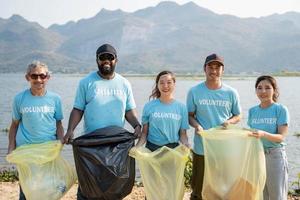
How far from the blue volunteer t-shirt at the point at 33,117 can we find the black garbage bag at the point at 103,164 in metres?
0.41

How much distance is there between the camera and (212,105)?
4.51 metres

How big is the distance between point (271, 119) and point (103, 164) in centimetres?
185

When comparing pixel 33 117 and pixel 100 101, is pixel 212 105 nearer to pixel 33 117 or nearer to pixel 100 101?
pixel 100 101

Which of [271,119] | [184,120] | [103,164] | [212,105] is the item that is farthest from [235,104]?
[103,164]

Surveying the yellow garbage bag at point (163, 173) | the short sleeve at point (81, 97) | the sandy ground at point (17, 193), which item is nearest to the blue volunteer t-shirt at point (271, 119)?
the yellow garbage bag at point (163, 173)

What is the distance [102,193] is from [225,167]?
4.15 ft

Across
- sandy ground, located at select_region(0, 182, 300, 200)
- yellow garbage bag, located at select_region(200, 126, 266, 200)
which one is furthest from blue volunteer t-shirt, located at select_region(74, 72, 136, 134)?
sandy ground, located at select_region(0, 182, 300, 200)

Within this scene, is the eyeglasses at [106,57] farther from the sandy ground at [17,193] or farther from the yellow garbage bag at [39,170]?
the sandy ground at [17,193]

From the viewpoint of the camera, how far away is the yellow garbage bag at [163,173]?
13.7 feet

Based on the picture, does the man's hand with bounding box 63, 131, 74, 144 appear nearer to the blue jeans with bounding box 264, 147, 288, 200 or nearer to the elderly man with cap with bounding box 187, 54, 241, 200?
the elderly man with cap with bounding box 187, 54, 241, 200

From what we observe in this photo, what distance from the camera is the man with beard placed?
170 inches

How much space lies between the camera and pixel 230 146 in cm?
404

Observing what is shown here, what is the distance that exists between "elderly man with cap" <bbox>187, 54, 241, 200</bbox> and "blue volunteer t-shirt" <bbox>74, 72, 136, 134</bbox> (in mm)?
821

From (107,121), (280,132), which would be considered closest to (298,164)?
(280,132)
